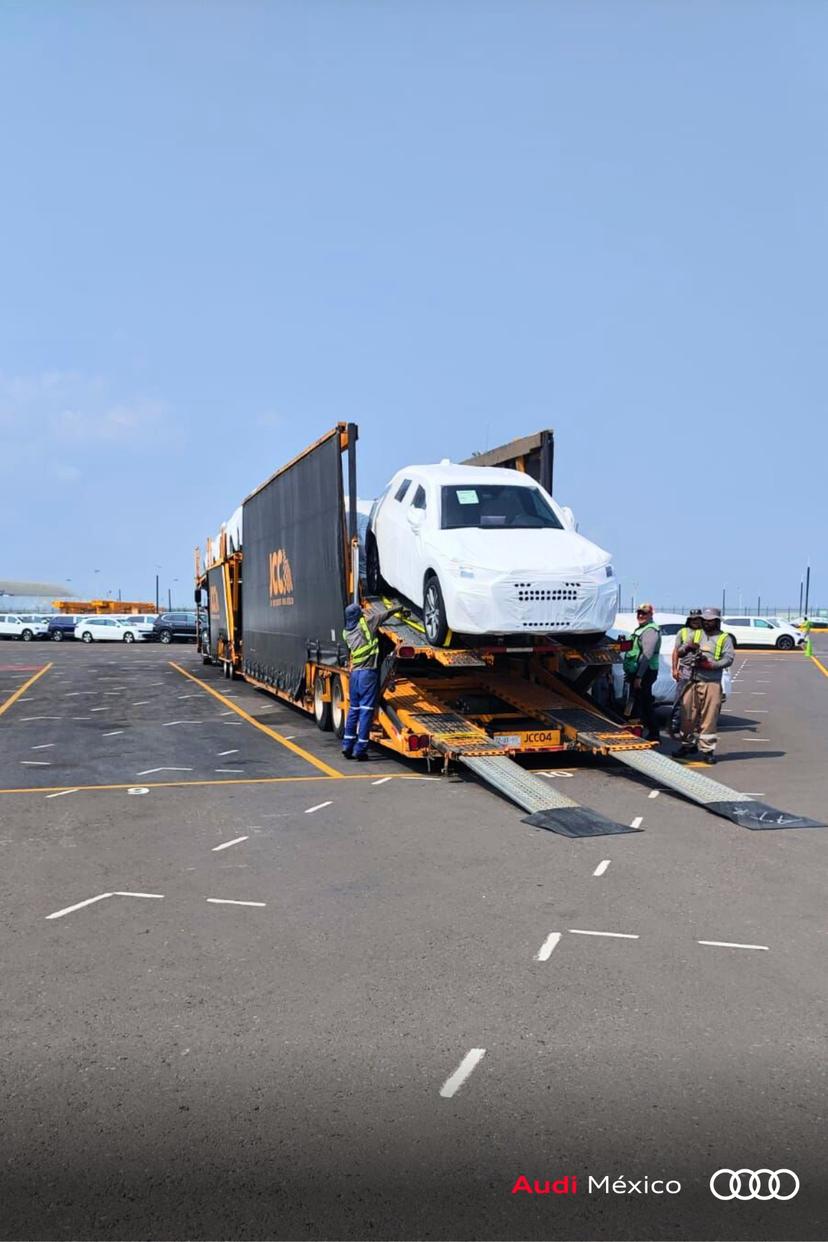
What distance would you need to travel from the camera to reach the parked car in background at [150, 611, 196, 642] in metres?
49.3

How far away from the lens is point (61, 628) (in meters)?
53.8

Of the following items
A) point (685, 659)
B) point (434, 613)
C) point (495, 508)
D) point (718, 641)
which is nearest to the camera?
point (434, 613)

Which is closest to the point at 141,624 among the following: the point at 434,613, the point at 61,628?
the point at 61,628

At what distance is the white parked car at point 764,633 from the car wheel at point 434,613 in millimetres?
32279

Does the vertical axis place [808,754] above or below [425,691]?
below

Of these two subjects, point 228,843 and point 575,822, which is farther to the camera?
point 575,822

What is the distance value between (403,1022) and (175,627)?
46636 mm

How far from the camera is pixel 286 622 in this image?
15.7m

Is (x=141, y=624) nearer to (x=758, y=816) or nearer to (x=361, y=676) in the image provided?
(x=361, y=676)

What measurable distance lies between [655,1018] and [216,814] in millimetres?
5094

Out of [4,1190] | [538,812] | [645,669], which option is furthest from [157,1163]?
[645,669]

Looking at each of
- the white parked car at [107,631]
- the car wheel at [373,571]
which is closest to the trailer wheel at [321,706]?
the car wheel at [373,571]

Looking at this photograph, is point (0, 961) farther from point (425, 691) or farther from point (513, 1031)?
point (425, 691)

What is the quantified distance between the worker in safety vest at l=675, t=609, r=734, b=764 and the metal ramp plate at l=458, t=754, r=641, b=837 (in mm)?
2793
